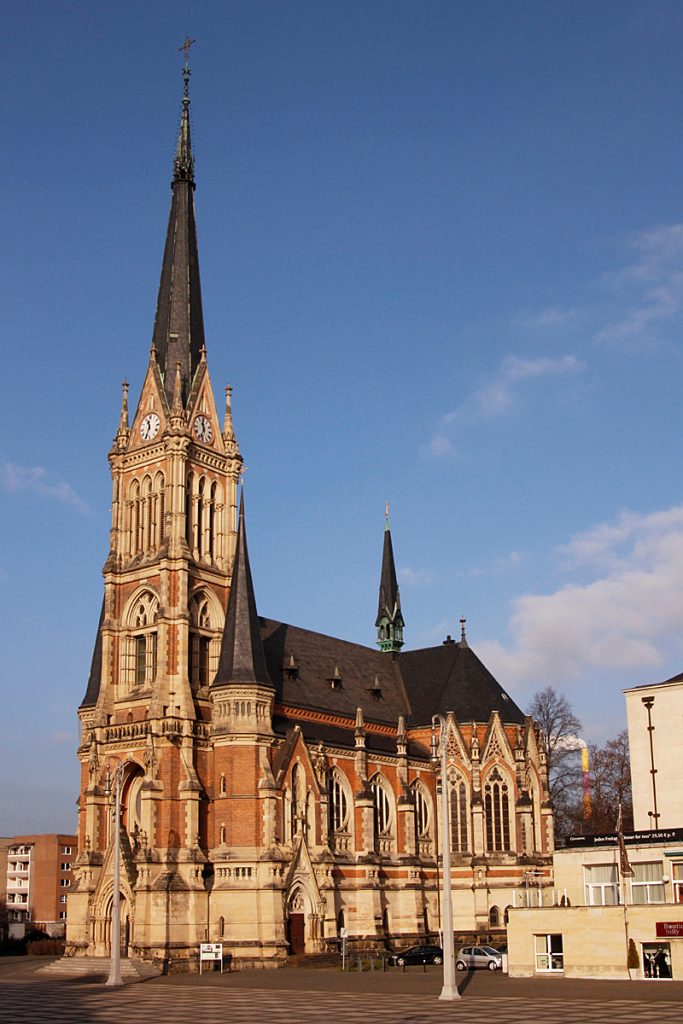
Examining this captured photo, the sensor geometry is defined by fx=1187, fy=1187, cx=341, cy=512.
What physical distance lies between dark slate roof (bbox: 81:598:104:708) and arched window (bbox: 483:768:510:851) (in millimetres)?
27721

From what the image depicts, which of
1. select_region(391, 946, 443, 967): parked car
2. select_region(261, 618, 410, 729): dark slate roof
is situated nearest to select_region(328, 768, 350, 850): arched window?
select_region(261, 618, 410, 729): dark slate roof

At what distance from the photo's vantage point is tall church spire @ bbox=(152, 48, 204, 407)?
253ft

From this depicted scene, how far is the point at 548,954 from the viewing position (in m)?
47.0

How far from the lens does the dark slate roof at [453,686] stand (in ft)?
281

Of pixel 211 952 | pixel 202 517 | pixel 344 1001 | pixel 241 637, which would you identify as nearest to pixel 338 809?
pixel 241 637

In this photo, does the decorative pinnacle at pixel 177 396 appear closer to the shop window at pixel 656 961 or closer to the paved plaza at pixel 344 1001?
the paved plaza at pixel 344 1001

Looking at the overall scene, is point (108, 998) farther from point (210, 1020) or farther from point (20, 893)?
point (20, 893)

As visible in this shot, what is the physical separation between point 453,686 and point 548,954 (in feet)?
132

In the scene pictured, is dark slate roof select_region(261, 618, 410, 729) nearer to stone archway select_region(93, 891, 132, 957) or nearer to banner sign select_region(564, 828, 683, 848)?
stone archway select_region(93, 891, 132, 957)

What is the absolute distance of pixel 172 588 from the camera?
2771 inches

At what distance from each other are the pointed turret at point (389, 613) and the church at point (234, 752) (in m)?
7.49

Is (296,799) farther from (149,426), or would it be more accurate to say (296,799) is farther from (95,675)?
(149,426)

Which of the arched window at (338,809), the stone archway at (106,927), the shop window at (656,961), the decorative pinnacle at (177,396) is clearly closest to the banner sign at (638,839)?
the shop window at (656,961)

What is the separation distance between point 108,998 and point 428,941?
36.8 meters
